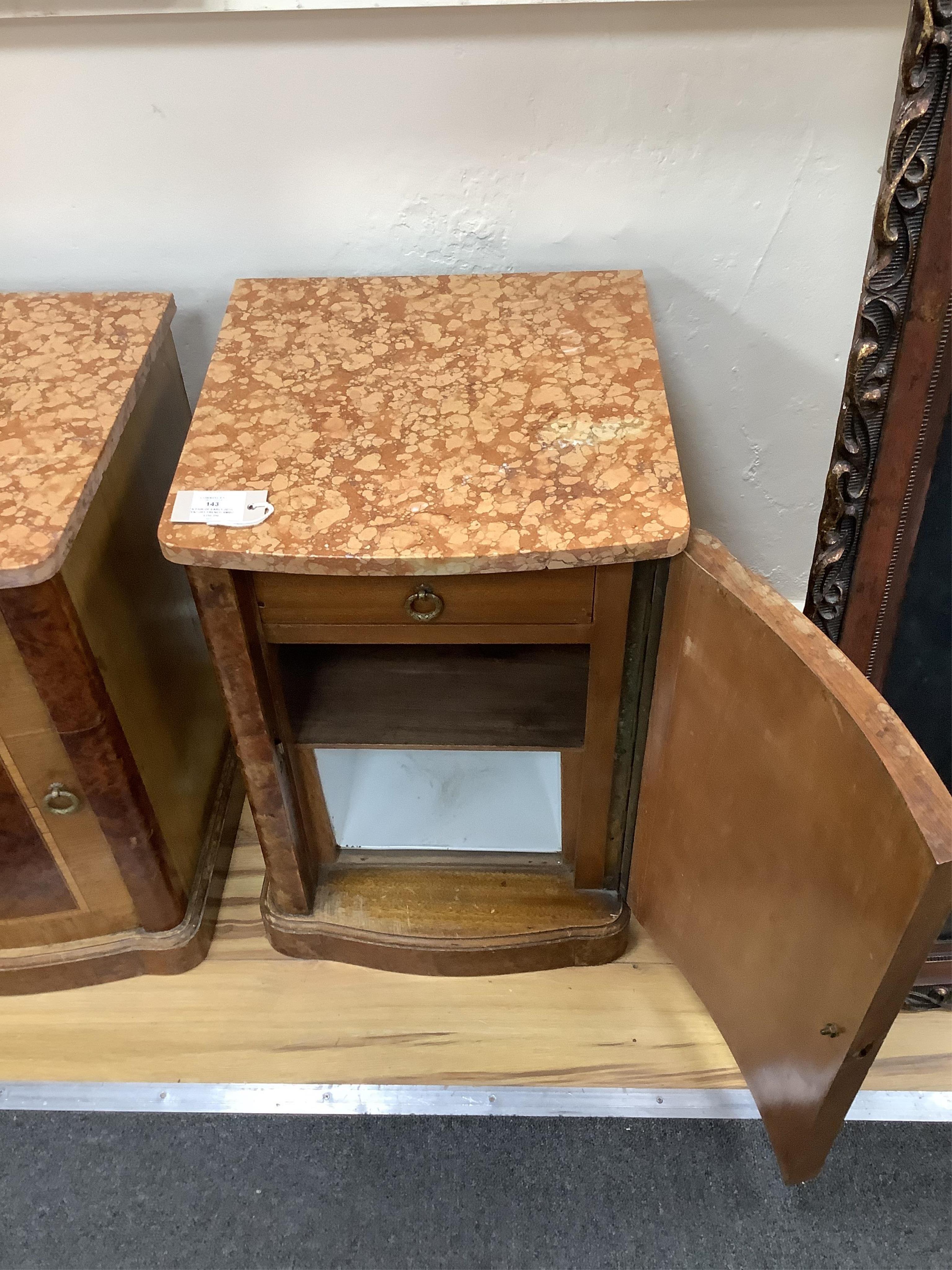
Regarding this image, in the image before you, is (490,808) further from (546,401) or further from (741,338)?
(741,338)

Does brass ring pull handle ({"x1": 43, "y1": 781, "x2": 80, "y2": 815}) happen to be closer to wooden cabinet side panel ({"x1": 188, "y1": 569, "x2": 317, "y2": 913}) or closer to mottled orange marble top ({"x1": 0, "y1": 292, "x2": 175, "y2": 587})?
wooden cabinet side panel ({"x1": 188, "y1": 569, "x2": 317, "y2": 913})

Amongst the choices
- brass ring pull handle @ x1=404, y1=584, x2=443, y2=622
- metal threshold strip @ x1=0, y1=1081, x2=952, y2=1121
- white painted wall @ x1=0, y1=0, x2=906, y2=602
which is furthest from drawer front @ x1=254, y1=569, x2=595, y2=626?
metal threshold strip @ x1=0, y1=1081, x2=952, y2=1121

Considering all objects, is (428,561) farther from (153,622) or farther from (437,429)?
(153,622)

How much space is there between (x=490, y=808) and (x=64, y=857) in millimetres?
537

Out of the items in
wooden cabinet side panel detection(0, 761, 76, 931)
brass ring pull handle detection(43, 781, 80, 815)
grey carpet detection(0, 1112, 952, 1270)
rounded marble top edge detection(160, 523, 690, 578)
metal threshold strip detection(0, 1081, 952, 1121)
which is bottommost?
grey carpet detection(0, 1112, 952, 1270)

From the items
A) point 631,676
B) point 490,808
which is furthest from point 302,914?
point 631,676

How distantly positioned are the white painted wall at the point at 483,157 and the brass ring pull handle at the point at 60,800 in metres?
0.57

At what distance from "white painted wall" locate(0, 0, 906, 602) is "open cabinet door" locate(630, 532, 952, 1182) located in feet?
1.61

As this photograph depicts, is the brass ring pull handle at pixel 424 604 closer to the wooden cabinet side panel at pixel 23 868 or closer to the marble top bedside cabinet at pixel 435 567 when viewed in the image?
the marble top bedside cabinet at pixel 435 567

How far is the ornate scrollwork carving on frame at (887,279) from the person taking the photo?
819mm

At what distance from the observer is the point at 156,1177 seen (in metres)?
1.11

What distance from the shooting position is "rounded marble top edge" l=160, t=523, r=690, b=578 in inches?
31.9

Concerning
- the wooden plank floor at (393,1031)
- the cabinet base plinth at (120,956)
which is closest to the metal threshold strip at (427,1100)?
the wooden plank floor at (393,1031)

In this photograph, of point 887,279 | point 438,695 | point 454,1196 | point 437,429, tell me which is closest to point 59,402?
point 437,429
